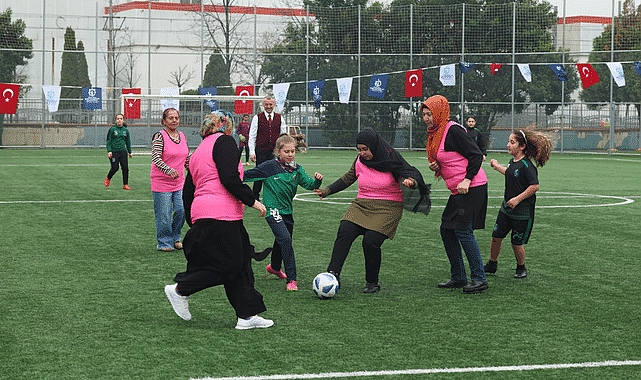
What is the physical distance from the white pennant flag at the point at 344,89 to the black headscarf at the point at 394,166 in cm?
3158

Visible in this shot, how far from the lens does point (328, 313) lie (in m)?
7.64

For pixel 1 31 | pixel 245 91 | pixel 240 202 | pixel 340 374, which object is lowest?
pixel 340 374

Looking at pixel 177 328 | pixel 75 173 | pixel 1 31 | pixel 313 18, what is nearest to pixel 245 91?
pixel 313 18

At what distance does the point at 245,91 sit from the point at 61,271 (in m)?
32.2

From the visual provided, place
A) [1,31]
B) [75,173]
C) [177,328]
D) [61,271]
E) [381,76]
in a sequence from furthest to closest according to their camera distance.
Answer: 1. [1,31]
2. [381,76]
3. [75,173]
4. [61,271]
5. [177,328]

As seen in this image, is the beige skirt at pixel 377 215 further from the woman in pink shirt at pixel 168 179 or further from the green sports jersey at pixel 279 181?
the woman in pink shirt at pixel 168 179

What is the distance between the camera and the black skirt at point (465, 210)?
8.48m

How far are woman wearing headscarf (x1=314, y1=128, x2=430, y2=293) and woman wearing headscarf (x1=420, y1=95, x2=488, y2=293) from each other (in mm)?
269

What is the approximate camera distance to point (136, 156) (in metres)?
37.0

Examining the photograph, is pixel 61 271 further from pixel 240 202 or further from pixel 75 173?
pixel 75 173

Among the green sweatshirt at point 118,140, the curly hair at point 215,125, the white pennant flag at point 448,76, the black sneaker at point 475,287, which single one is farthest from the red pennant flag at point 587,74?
the curly hair at point 215,125

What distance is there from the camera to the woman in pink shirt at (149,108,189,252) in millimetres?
11195

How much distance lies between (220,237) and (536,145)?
138 inches

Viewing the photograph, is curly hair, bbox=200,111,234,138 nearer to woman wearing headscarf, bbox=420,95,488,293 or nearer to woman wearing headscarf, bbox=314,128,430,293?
woman wearing headscarf, bbox=314,128,430,293
